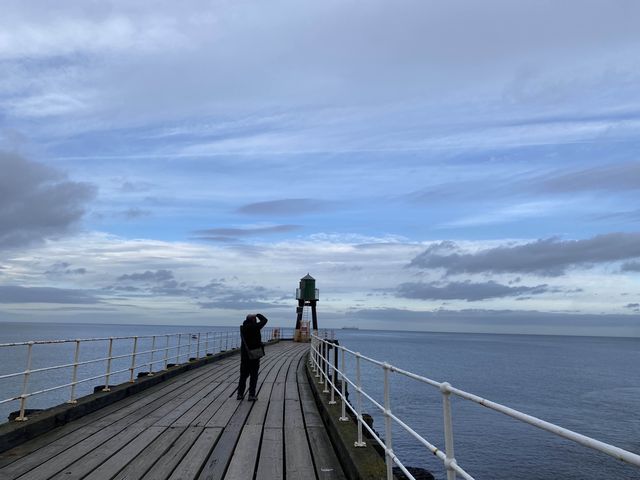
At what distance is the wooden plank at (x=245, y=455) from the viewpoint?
5.05 m

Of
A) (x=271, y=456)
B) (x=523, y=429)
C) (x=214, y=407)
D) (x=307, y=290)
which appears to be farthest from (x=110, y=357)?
(x=307, y=290)

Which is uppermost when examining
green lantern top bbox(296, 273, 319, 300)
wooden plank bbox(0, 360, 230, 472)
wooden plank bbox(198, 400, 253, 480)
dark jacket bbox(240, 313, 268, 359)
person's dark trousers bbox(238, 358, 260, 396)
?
green lantern top bbox(296, 273, 319, 300)

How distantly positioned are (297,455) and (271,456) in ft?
1.02

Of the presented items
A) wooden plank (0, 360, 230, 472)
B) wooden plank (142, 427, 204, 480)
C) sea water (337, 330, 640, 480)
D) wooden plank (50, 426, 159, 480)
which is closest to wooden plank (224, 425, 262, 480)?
wooden plank (142, 427, 204, 480)

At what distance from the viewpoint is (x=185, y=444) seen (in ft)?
20.1

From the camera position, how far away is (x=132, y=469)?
5.07 meters

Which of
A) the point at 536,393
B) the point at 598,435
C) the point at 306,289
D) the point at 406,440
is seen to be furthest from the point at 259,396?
the point at 536,393

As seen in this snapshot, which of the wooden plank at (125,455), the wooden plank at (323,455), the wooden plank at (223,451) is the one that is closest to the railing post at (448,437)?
the wooden plank at (323,455)

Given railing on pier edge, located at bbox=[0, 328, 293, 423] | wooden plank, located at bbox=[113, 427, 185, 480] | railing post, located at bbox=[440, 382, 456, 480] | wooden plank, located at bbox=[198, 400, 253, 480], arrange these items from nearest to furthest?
railing post, located at bbox=[440, 382, 456, 480], wooden plank, located at bbox=[113, 427, 185, 480], wooden plank, located at bbox=[198, 400, 253, 480], railing on pier edge, located at bbox=[0, 328, 293, 423]

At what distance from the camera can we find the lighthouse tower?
36.5 metres

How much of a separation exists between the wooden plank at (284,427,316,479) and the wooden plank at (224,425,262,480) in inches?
14.3

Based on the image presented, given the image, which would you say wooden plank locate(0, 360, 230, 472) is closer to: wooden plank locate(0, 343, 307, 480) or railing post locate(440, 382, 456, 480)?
wooden plank locate(0, 343, 307, 480)

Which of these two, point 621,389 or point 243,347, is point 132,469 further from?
point 621,389

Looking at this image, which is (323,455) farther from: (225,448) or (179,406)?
(179,406)
